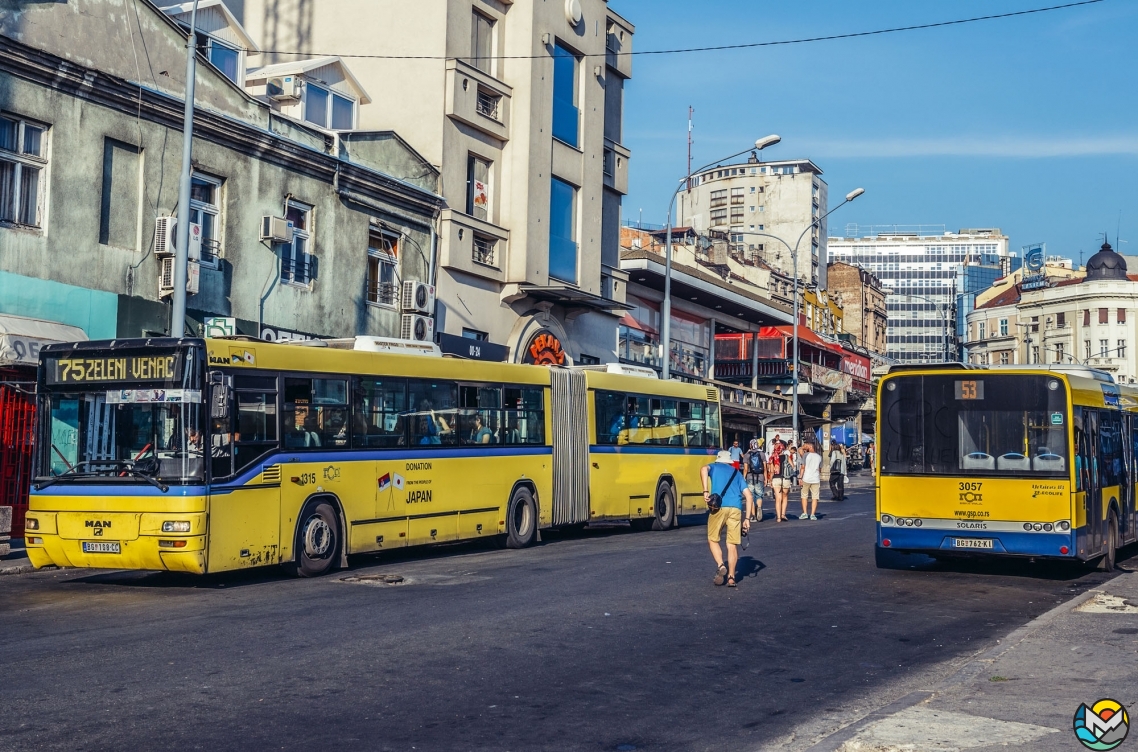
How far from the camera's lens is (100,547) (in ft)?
46.0

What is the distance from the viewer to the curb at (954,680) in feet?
23.5

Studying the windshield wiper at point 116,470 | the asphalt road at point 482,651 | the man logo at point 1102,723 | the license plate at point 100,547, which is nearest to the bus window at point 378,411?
the asphalt road at point 482,651

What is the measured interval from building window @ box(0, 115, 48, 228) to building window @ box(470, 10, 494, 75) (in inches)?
561

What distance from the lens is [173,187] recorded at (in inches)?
920

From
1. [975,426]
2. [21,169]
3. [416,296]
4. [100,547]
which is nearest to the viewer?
[100,547]

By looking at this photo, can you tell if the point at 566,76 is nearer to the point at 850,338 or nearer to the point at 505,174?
the point at 505,174

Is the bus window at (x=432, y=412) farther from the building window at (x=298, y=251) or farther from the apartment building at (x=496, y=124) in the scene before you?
the apartment building at (x=496, y=124)

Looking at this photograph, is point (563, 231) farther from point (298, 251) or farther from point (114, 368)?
point (114, 368)

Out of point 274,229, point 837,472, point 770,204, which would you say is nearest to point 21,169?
point 274,229

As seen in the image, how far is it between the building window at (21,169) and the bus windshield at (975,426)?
45.6 ft

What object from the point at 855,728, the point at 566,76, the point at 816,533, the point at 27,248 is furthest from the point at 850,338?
the point at 855,728

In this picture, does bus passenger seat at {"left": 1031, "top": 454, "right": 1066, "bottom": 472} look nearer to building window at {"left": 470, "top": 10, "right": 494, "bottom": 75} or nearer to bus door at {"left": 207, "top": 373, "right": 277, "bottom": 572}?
bus door at {"left": 207, "top": 373, "right": 277, "bottom": 572}

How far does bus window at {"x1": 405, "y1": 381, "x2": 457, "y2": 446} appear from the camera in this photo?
1786 cm

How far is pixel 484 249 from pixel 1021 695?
25.9 metres
